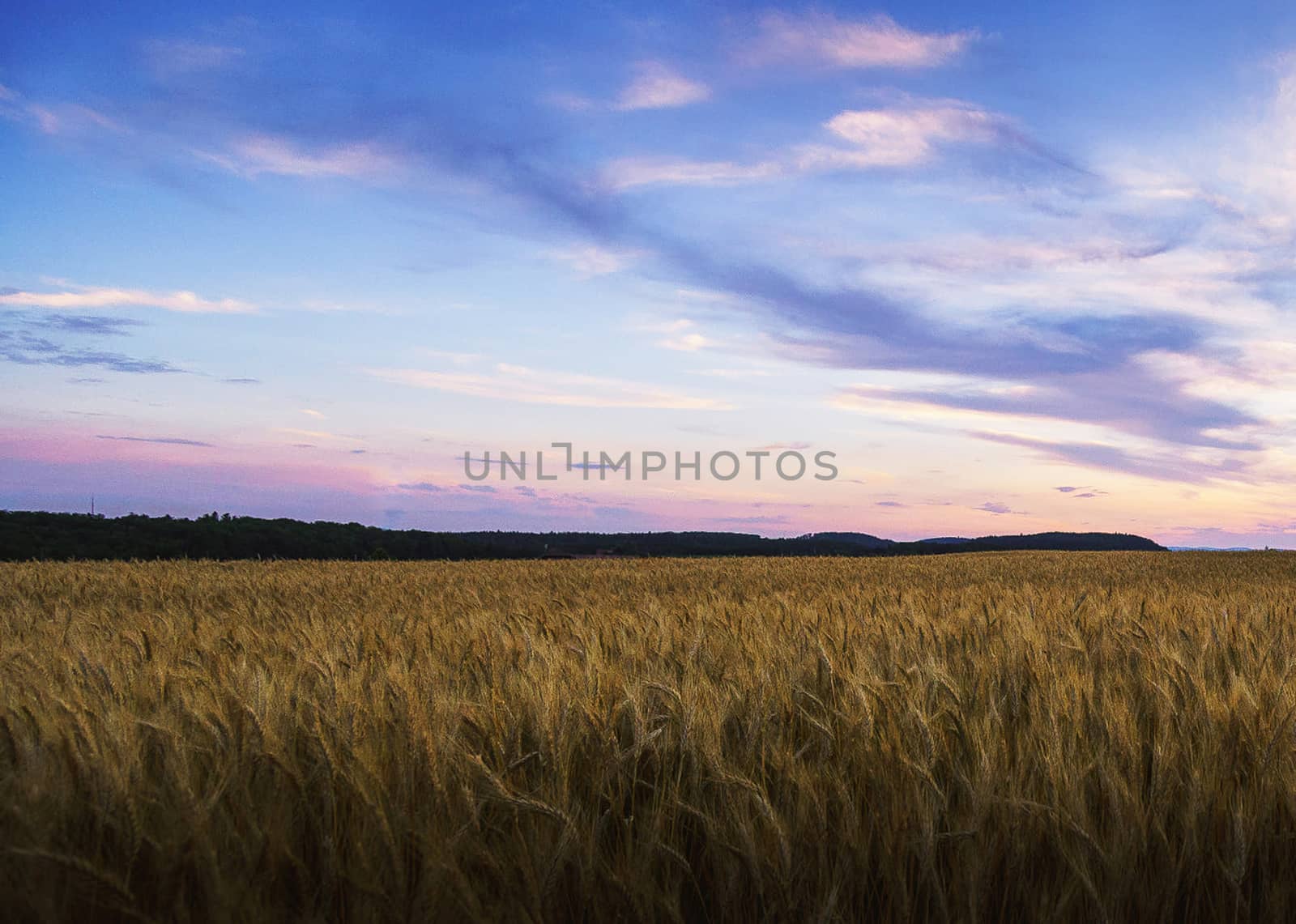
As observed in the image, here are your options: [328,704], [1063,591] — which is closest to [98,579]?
[328,704]

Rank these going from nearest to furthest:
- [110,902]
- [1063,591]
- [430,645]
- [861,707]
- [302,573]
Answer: [110,902] < [861,707] < [430,645] < [1063,591] < [302,573]

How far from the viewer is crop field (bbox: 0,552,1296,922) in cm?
169

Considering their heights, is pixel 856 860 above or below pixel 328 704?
below

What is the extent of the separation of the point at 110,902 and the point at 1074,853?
191 centimetres

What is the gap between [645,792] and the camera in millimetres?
2199

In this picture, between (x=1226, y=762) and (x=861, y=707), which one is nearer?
(x=1226, y=762)

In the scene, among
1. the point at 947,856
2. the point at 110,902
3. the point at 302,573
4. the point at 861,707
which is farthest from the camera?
the point at 302,573

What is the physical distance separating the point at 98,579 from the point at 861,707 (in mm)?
11622

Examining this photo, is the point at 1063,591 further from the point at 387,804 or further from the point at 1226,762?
the point at 387,804

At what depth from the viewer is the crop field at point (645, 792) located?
1.69 metres

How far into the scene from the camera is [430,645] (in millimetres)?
3818

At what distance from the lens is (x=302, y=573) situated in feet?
41.4

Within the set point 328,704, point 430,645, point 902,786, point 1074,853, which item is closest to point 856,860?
point 902,786

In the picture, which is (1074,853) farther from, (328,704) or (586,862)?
(328,704)
